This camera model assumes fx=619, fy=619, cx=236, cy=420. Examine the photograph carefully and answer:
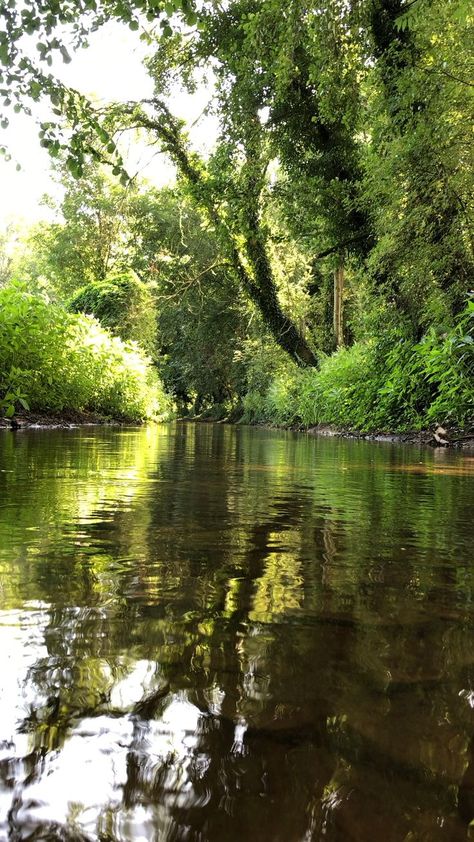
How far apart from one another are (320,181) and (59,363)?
7.60 meters

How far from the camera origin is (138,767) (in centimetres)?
60

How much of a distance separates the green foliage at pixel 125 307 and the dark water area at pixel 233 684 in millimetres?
22231

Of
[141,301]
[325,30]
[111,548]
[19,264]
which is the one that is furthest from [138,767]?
[19,264]

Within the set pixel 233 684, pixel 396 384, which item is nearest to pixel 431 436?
pixel 396 384

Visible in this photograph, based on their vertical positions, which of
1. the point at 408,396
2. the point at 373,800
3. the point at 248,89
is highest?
the point at 248,89

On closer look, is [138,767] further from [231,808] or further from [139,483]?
[139,483]

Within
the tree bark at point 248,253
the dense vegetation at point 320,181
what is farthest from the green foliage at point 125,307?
the tree bark at point 248,253

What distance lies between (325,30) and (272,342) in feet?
44.7

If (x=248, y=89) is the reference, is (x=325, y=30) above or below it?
below

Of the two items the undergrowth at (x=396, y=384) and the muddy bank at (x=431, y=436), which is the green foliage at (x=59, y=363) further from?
the muddy bank at (x=431, y=436)

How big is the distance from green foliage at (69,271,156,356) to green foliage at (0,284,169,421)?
7438 millimetres

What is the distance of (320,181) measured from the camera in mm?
14320

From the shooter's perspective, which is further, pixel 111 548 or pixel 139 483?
pixel 139 483

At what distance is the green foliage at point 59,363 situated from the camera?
9.37 meters
